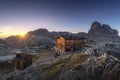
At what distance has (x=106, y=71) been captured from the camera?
37250 mm

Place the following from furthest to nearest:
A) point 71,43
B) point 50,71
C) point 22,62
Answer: point 71,43 < point 22,62 < point 50,71

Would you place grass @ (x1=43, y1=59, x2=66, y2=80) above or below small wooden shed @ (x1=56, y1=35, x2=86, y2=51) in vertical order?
below

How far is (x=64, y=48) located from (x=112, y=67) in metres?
42.9

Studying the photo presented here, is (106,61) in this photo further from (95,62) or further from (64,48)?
(64,48)

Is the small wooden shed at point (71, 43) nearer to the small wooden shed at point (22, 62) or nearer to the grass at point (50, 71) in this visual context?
the small wooden shed at point (22, 62)

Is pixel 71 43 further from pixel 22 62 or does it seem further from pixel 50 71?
pixel 50 71

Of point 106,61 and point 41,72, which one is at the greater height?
point 106,61

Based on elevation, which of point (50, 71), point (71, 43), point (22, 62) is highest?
point (71, 43)

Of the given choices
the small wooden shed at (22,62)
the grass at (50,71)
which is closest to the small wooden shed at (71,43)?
the small wooden shed at (22,62)

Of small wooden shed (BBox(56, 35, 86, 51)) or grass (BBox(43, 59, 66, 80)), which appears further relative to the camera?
small wooden shed (BBox(56, 35, 86, 51))

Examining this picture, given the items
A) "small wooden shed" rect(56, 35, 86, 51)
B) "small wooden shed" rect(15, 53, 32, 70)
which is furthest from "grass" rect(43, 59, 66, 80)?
"small wooden shed" rect(56, 35, 86, 51)

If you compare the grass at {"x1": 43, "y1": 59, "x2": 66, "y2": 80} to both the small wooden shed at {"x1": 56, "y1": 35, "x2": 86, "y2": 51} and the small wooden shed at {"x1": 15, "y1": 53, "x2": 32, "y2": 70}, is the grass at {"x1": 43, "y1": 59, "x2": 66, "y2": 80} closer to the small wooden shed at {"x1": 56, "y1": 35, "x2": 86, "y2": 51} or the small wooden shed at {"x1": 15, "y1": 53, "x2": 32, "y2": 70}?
the small wooden shed at {"x1": 15, "y1": 53, "x2": 32, "y2": 70}

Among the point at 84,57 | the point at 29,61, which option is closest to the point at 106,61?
the point at 84,57

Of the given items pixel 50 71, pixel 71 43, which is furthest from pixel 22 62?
pixel 71 43
